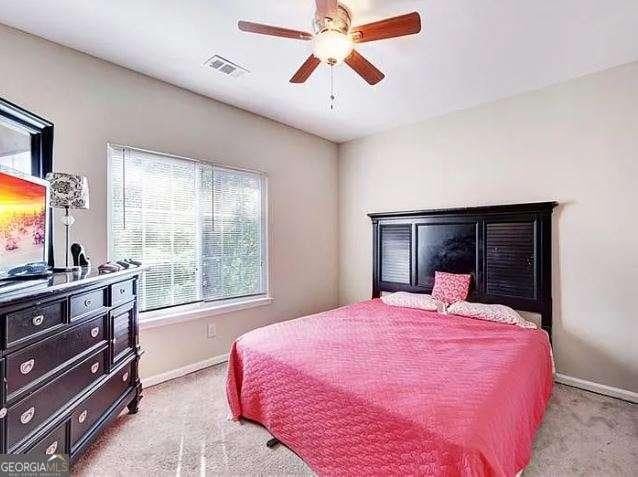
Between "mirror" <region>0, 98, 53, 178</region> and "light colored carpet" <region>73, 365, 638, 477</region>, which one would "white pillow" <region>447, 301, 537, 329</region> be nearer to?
"light colored carpet" <region>73, 365, 638, 477</region>

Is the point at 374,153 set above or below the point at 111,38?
below

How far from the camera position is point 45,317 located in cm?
146

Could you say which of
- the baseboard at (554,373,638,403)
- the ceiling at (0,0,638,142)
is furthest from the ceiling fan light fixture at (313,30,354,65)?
the baseboard at (554,373,638,403)

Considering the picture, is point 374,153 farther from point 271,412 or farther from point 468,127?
point 271,412

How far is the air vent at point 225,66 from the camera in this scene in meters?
2.46

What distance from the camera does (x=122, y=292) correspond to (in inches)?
83.7

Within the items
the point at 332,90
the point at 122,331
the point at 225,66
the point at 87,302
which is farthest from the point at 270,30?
the point at 122,331

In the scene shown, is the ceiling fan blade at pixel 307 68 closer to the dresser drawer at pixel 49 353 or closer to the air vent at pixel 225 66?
the air vent at pixel 225 66

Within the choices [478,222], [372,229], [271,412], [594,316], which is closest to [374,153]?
[372,229]

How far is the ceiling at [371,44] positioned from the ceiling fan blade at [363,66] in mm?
291

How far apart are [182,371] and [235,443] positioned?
3.93 feet

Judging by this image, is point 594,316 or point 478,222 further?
point 478,222

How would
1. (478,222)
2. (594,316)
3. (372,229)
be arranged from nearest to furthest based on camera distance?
(594,316), (478,222), (372,229)

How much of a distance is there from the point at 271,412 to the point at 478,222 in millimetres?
2568
